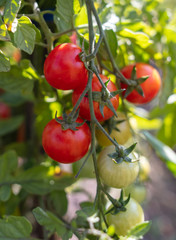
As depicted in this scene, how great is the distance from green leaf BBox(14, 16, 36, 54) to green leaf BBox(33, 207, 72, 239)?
0.87 feet

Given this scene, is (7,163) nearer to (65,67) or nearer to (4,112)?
(65,67)

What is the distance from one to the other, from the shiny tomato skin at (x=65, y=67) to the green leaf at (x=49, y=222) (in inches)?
8.6

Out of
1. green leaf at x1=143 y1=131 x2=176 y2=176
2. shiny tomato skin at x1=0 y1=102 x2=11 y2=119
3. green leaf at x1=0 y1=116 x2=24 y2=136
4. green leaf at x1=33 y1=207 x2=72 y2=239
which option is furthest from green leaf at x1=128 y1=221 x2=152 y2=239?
shiny tomato skin at x1=0 y1=102 x2=11 y2=119

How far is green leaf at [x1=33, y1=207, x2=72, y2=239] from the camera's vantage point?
502 millimetres

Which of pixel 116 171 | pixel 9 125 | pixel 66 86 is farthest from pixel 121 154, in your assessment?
pixel 9 125

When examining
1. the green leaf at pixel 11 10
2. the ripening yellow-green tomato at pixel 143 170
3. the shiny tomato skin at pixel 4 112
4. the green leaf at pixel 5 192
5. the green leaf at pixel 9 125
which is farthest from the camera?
the shiny tomato skin at pixel 4 112

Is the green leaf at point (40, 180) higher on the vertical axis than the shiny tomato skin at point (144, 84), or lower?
lower

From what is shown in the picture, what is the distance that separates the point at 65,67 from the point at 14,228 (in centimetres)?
29

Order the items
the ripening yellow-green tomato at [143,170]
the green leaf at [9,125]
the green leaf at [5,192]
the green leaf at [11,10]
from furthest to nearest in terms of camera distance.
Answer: the green leaf at [9,125] < the ripening yellow-green tomato at [143,170] < the green leaf at [5,192] < the green leaf at [11,10]

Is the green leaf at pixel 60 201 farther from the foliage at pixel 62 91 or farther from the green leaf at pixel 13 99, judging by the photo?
the green leaf at pixel 13 99

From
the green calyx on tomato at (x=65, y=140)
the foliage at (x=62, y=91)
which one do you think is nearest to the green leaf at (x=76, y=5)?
the foliage at (x=62, y=91)

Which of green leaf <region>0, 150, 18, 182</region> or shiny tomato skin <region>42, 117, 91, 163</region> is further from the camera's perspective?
green leaf <region>0, 150, 18, 182</region>

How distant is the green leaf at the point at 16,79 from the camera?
654 millimetres

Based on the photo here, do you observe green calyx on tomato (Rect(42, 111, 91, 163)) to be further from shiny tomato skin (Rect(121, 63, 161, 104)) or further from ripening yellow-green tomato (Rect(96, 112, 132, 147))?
shiny tomato skin (Rect(121, 63, 161, 104))
